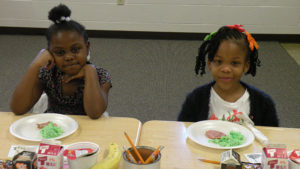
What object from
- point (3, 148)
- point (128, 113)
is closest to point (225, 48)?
point (3, 148)

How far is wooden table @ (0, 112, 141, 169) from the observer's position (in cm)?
131

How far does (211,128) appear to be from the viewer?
1.48 metres

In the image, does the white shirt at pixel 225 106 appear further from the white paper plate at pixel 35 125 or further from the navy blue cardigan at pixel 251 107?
the white paper plate at pixel 35 125

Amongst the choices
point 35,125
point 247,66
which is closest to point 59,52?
point 35,125

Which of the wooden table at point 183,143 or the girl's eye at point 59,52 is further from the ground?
the girl's eye at point 59,52

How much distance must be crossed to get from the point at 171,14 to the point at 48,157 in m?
4.17

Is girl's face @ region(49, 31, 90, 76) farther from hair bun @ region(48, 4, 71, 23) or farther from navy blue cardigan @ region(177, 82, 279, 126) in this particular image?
navy blue cardigan @ region(177, 82, 279, 126)

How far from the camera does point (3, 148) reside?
1.27 m

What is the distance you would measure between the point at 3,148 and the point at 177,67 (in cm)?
303

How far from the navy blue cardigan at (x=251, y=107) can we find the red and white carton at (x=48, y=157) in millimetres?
918

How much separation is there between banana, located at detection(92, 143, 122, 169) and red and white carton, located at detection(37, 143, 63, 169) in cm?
12

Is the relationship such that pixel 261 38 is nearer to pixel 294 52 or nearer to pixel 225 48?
pixel 294 52

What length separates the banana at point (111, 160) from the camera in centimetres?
109

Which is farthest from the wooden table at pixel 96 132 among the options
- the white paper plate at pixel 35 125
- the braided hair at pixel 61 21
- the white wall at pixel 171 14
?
the white wall at pixel 171 14
